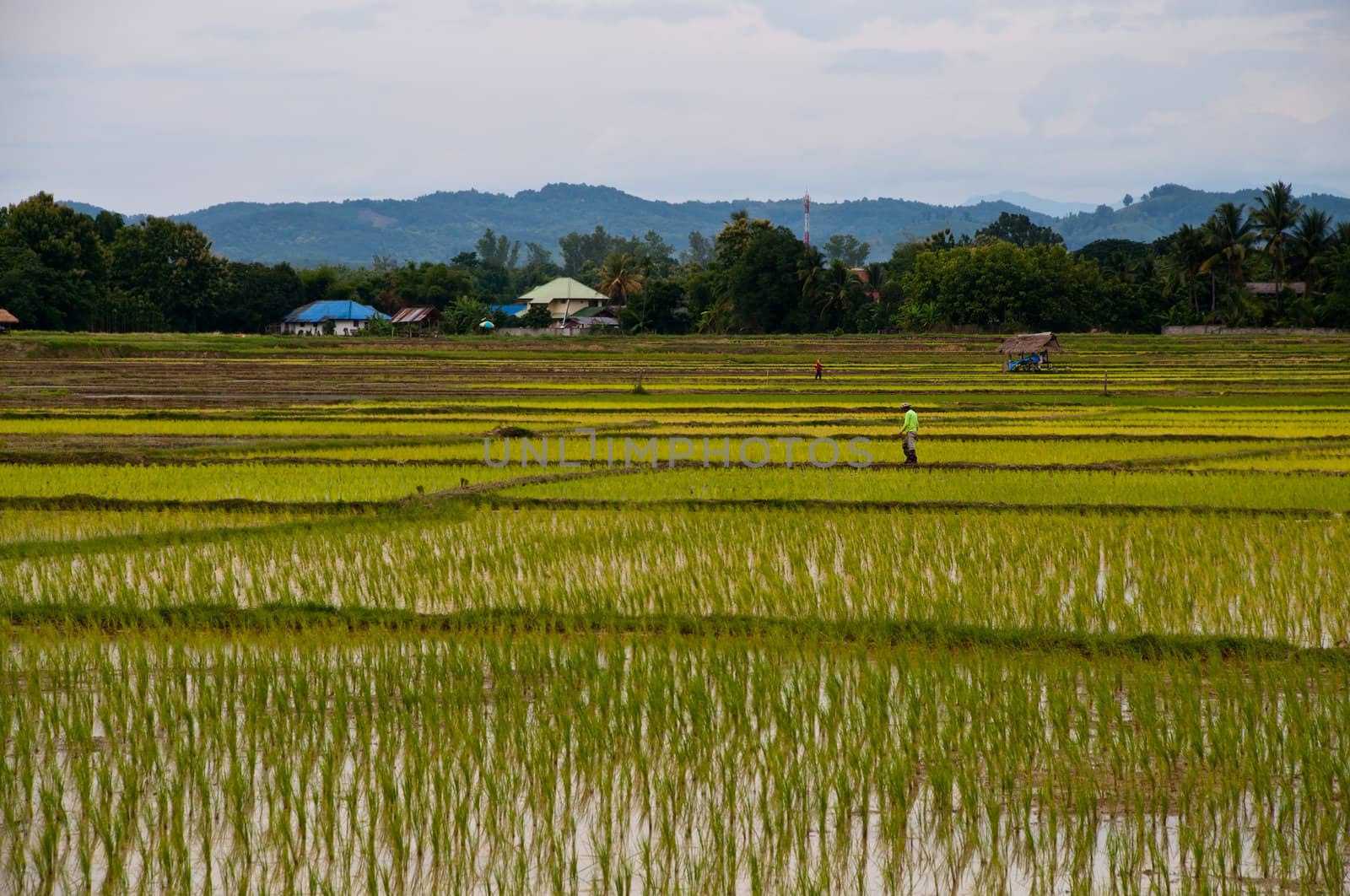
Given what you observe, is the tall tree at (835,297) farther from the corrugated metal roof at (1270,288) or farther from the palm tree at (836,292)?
the corrugated metal roof at (1270,288)

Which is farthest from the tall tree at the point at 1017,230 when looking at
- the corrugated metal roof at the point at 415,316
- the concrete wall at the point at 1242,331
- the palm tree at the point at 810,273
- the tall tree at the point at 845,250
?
the concrete wall at the point at 1242,331

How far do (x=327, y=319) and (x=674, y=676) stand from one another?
6601 centimetres

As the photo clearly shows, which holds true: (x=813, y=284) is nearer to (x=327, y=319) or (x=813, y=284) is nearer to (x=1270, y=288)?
(x=1270, y=288)

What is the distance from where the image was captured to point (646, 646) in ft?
19.7

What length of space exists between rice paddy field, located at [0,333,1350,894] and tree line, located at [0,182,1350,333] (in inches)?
1667

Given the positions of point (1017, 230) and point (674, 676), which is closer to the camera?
point (674, 676)

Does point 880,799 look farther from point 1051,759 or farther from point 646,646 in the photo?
point 646,646

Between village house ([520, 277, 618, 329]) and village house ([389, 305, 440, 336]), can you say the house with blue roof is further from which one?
village house ([520, 277, 618, 329])

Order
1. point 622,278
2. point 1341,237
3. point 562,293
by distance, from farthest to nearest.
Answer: point 562,293, point 622,278, point 1341,237

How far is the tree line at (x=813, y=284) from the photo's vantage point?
53719 millimetres

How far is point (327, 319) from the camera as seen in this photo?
225ft

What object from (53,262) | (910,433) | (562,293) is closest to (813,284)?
(562,293)

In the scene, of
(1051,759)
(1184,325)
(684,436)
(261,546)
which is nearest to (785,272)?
(1184,325)

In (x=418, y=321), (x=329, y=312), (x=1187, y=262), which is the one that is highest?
(x=1187, y=262)
